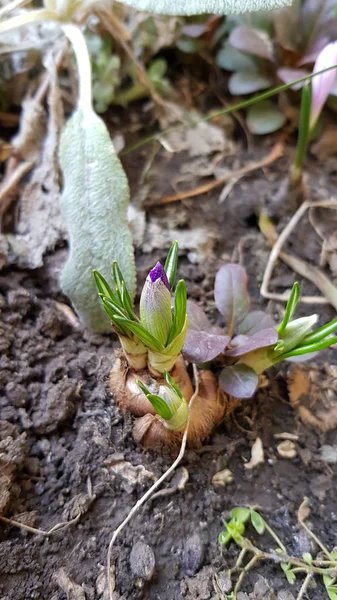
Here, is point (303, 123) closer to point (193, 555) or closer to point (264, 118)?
point (264, 118)

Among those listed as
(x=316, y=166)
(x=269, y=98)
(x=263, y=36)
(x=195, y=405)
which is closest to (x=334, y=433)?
(x=195, y=405)

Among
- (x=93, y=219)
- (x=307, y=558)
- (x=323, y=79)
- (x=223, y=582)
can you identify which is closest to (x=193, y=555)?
(x=223, y=582)

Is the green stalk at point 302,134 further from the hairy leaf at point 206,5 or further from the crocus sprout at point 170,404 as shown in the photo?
the crocus sprout at point 170,404

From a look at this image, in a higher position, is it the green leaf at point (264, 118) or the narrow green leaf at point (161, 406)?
the narrow green leaf at point (161, 406)

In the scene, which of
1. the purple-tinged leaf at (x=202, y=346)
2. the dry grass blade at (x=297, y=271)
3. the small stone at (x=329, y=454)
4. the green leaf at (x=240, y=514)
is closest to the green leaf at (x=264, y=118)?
the dry grass blade at (x=297, y=271)

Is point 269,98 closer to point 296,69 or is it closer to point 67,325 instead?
point 296,69
